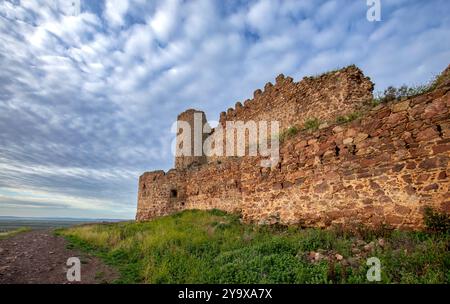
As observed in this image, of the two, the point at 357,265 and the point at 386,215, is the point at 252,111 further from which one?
the point at 357,265

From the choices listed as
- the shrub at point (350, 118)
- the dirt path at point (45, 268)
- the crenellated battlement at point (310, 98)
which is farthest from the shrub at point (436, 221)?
the dirt path at point (45, 268)

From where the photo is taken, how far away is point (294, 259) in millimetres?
4977

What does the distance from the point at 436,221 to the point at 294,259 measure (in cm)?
261

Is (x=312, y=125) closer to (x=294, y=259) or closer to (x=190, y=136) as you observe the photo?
(x=294, y=259)

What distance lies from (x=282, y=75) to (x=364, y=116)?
32.1 feet

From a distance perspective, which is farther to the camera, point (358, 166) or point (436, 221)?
point (358, 166)

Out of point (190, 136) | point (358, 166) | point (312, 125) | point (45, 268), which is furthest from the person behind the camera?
point (190, 136)

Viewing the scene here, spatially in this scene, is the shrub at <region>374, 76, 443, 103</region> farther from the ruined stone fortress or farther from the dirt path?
the dirt path

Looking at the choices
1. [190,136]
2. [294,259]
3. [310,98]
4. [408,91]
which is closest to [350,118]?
[408,91]

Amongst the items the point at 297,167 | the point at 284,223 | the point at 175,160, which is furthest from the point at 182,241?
the point at 175,160

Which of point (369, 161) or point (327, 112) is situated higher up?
point (327, 112)

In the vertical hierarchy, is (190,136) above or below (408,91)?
above

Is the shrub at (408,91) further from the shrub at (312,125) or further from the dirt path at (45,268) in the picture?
the dirt path at (45,268)

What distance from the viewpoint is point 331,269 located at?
13.6 feet
